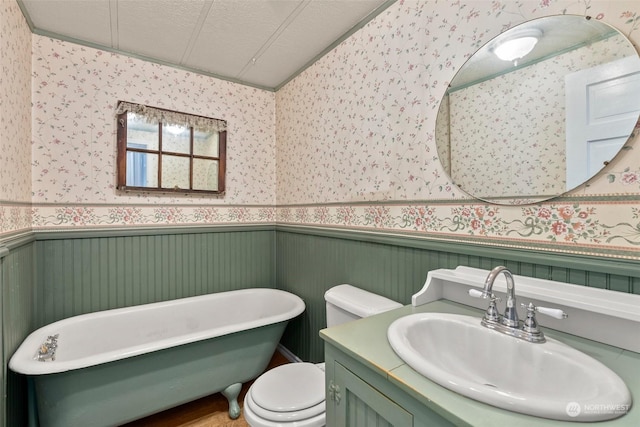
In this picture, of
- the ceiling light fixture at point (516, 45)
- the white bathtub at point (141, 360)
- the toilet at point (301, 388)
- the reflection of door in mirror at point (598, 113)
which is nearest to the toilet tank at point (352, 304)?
the toilet at point (301, 388)

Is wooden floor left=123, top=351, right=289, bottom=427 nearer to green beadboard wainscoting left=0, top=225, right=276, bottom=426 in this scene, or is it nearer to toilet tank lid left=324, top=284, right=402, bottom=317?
green beadboard wainscoting left=0, top=225, right=276, bottom=426

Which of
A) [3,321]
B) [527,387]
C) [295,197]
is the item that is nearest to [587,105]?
[527,387]

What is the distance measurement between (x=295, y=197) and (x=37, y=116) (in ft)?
5.75

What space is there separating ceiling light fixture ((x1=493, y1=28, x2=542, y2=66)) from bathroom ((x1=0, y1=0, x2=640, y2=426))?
0.06 meters

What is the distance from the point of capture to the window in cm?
204

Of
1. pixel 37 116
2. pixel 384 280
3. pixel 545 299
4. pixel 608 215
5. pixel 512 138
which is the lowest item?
pixel 384 280

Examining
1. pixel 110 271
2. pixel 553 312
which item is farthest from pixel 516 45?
pixel 110 271

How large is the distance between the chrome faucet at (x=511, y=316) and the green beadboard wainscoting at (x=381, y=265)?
0.61 ft

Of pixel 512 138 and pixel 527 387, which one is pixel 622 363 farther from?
pixel 512 138

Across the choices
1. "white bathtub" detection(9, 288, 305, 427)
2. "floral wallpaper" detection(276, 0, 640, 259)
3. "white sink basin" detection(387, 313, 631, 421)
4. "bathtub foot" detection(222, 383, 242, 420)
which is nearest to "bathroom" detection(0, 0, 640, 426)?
"floral wallpaper" detection(276, 0, 640, 259)

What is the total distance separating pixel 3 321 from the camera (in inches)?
48.2

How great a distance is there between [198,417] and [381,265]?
1.46 meters

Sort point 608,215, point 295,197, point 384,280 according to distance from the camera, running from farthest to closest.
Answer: point 295,197, point 384,280, point 608,215

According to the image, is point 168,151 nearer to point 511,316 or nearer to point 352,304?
point 352,304
